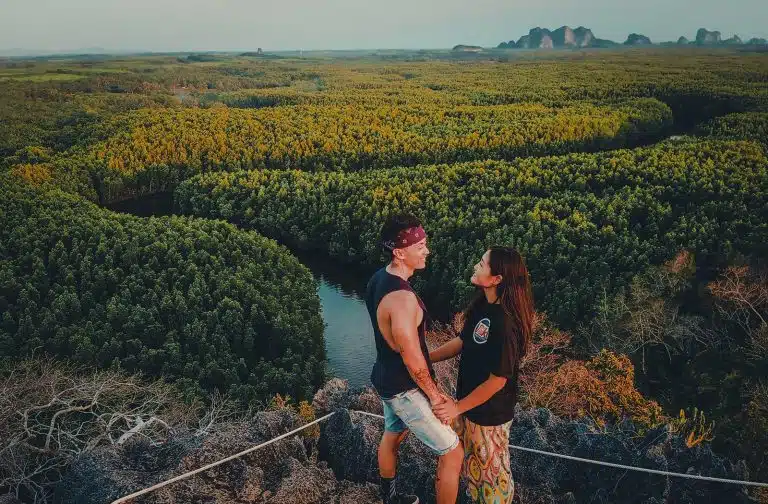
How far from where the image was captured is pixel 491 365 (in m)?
6.08

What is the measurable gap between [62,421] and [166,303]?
15.4 meters

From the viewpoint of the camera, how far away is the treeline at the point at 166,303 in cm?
2608

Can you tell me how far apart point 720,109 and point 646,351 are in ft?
235

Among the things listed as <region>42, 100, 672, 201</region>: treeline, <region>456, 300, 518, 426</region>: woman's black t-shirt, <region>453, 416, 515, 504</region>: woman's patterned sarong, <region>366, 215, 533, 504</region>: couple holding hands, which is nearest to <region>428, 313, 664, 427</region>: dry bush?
<region>453, 416, 515, 504</region>: woman's patterned sarong

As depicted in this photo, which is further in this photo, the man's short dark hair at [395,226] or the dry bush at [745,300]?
the dry bush at [745,300]

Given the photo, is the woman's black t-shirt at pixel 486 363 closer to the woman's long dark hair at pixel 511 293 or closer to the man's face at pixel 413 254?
the woman's long dark hair at pixel 511 293

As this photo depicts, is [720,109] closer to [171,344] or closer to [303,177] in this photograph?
[303,177]

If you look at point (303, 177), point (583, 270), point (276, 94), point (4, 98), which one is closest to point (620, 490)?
point (583, 270)

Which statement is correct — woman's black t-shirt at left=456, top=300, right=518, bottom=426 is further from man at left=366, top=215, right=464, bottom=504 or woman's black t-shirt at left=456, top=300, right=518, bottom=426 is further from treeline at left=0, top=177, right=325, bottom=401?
treeline at left=0, top=177, right=325, bottom=401

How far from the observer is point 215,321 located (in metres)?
28.8

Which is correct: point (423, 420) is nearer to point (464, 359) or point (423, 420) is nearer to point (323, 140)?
point (464, 359)

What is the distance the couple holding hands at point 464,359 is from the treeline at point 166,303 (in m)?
19.1

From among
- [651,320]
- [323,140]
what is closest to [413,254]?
[651,320]

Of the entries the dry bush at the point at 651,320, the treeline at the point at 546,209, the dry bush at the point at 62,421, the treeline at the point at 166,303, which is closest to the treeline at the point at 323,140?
the treeline at the point at 546,209
